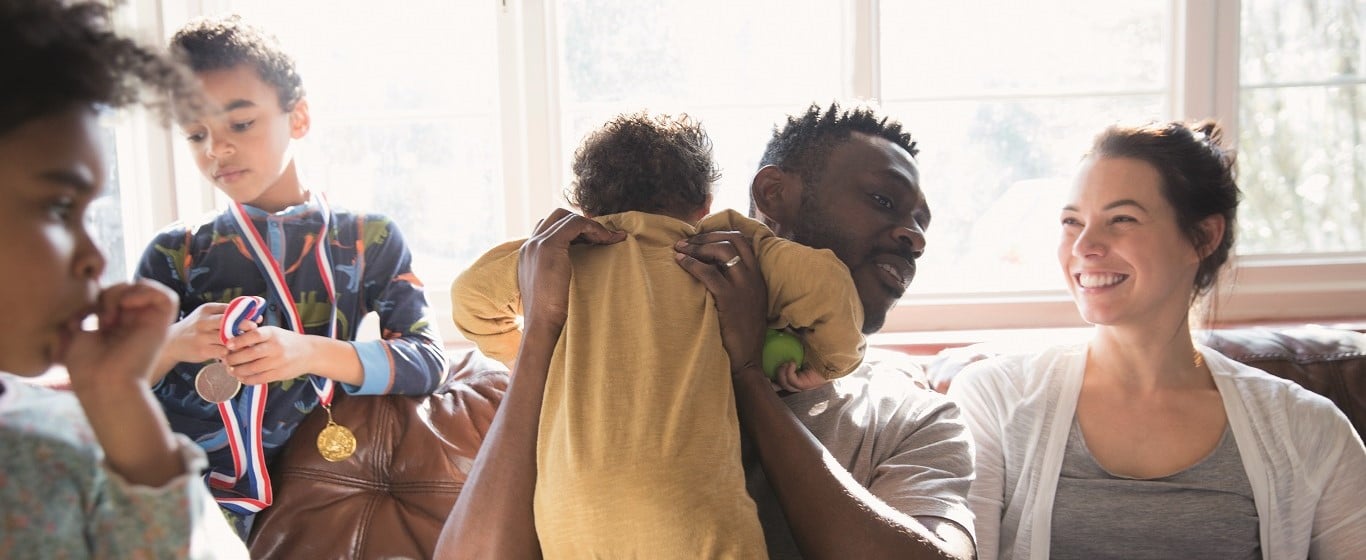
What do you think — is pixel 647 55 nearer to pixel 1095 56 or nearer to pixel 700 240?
pixel 1095 56

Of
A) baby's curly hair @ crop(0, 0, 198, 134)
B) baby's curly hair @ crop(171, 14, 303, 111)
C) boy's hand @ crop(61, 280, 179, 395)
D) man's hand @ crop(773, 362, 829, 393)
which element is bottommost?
man's hand @ crop(773, 362, 829, 393)

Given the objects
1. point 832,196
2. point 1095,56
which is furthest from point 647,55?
point 832,196

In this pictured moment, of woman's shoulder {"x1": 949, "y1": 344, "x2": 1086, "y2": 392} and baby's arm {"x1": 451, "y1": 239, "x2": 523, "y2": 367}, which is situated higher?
baby's arm {"x1": 451, "y1": 239, "x2": 523, "y2": 367}

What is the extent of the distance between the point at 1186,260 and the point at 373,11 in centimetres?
226

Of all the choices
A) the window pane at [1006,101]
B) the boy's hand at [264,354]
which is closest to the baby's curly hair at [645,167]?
the boy's hand at [264,354]

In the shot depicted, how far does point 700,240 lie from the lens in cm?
140

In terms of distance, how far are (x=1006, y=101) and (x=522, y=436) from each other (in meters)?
2.25

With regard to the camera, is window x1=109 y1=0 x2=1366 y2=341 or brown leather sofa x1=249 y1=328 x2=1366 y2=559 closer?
brown leather sofa x1=249 y1=328 x2=1366 y2=559

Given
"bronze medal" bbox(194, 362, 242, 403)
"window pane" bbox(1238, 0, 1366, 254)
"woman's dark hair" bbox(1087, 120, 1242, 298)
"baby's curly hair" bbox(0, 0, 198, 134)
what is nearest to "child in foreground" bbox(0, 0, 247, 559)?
"baby's curly hair" bbox(0, 0, 198, 134)

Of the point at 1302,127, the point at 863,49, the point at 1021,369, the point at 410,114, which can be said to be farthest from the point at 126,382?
the point at 1302,127

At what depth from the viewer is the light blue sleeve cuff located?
1.92 metres

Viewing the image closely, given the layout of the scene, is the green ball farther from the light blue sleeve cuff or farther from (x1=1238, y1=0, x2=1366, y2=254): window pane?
(x1=1238, y1=0, x2=1366, y2=254): window pane

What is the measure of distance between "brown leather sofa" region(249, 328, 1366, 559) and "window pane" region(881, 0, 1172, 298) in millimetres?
1585

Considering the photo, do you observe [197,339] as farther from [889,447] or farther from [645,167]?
[889,447]
